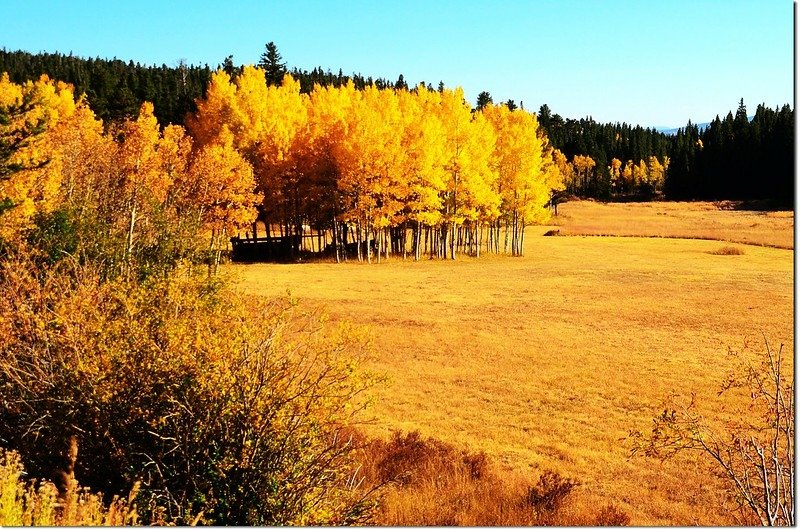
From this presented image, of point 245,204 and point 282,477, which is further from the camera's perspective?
point 245,204

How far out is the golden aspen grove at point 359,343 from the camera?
8828mm

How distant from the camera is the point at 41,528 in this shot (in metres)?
6.04

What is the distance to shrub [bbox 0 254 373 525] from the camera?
8656mm

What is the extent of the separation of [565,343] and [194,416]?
1993 centimetres

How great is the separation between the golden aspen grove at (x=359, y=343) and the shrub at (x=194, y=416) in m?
0.04

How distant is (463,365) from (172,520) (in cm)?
1627

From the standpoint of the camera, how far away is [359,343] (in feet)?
76.1

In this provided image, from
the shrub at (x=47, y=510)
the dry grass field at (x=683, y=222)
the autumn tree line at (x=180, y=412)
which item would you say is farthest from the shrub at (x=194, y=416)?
the dry grass field at (x=683, y=222)

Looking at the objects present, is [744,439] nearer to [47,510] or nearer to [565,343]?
[47,510]

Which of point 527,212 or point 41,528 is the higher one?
point 527,212

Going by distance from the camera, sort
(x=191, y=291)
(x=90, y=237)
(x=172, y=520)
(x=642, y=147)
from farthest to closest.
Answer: (x=642, y=147), (x=90, y=237), (x=191, y=291), (x=172, y=520)

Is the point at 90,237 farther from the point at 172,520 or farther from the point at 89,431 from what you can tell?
the point at 172,520

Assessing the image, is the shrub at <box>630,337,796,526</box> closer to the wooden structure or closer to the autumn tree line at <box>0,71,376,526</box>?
the autumn tree line at <box>0,71,376,526</box>

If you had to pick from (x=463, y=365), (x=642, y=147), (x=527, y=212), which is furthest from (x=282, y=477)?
(x=642, y=147)
